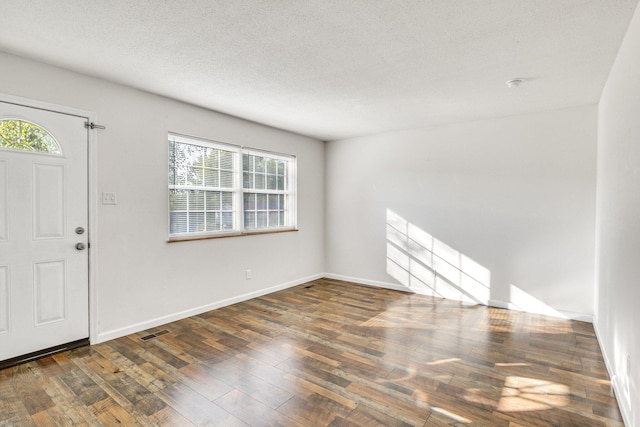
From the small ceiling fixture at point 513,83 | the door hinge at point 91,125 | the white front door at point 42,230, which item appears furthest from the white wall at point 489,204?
the white front door at point 42,230

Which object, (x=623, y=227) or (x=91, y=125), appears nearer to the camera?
(x=623, y=227)

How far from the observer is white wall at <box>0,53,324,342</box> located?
289cm

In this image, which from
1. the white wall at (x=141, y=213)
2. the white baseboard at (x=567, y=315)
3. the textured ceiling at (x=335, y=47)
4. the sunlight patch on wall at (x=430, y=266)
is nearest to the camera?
the textured ceiling at (x=335, y=47)

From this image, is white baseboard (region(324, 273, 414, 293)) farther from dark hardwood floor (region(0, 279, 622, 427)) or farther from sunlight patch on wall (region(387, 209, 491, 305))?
dark hardwood floor (region(0, 279, 622, 427))

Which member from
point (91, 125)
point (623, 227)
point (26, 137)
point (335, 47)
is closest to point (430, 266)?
point (623, 227)

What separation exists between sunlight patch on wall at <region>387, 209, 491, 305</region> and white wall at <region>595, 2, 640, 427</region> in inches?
58.8

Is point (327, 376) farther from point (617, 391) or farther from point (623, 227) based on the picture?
point (623, 227)

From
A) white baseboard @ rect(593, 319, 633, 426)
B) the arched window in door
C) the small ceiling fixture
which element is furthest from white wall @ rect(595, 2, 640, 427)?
Answer: the arched window in door

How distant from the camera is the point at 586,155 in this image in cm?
363

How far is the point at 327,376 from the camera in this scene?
7.96 feet

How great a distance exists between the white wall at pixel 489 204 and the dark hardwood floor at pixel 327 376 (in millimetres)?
595

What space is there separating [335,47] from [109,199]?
2.52m

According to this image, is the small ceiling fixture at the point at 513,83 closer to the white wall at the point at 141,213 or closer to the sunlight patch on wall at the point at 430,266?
the sunlight patch on wall at the point at 430,266

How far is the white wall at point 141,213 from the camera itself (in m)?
2.89
